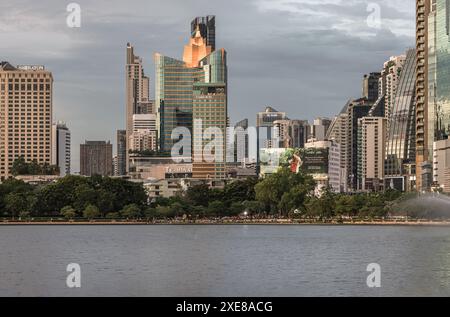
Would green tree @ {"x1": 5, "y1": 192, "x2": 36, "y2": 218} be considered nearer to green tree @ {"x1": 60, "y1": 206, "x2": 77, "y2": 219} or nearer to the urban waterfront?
green tree @ {"x1": 60, "y1": 206, "x2": 77, "y2": 219}

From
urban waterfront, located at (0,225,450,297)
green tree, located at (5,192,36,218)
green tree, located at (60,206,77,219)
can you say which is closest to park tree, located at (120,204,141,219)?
green tree, located at (60,206,77,219)

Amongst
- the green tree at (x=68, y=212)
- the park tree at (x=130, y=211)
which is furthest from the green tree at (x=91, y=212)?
the park tree at (x=130, y=211)

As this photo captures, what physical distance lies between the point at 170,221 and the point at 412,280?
12586cm

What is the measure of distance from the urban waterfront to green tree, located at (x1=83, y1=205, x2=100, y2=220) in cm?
5533

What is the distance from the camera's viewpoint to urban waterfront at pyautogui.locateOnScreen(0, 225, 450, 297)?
70.4m

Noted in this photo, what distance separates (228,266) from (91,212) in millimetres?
105801

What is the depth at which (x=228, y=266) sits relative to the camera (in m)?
88.8

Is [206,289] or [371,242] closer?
[206,289]

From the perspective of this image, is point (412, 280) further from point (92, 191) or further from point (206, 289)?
point (92, 191)

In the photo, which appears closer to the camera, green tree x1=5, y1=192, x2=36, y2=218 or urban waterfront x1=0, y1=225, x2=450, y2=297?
urban waterfront x1=0, y1=225, x2=450, y2=297

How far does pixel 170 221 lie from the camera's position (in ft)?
656
